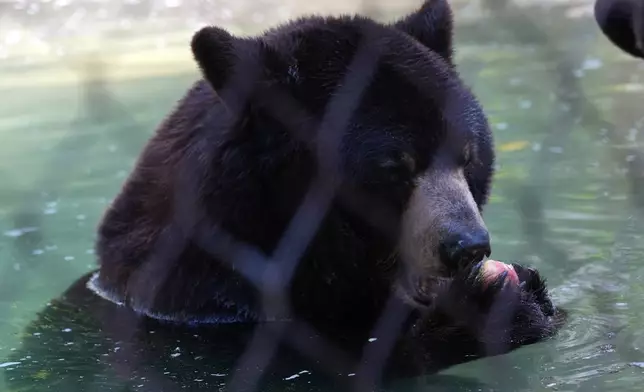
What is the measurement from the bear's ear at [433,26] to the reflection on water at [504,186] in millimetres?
845

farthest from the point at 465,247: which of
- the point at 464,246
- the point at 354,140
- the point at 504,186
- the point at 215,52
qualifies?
the point at 504,186

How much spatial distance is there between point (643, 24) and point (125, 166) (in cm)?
401

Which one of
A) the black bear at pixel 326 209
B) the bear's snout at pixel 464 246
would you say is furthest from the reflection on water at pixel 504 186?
the bear's snout at pixel 464 246

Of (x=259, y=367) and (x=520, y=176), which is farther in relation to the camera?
(x=520, y=176)

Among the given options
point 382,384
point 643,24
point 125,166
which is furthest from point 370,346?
point 125,166

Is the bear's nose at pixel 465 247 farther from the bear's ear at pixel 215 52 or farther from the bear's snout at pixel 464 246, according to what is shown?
the bear's ear at pixel 215 52

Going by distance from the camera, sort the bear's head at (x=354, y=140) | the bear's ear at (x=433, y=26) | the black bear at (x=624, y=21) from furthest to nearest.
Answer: the bear's ear at (x=433, y=26) < the bear's head at (x=354, y=140) < the black bear at (x=624, y=21)

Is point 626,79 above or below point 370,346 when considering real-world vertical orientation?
below

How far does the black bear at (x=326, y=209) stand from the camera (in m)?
2.52

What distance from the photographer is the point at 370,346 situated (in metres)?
2.69

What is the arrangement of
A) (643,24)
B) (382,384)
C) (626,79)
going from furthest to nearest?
(626,79) → (382,384) → (643,24)

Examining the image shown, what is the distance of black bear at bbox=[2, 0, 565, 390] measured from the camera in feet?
8.28

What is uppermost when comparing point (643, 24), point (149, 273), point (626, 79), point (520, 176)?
point (643, 24)

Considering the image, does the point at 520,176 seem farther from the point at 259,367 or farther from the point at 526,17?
the point at 526,17
